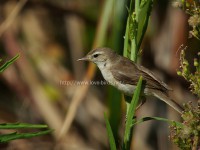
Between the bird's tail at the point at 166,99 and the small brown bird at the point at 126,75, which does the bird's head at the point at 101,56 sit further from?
the bird's tail at the point at 166,99

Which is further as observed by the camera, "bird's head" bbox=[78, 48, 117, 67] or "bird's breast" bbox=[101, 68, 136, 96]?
"bird's head" bbox=[78, 48, 117, 67]

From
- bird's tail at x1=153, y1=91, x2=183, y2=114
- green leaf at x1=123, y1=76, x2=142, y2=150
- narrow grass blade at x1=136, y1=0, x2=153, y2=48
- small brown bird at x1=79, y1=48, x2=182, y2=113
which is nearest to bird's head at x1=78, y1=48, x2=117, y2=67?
small brown bird at x1=79, y1=48, x2=182, y2=113

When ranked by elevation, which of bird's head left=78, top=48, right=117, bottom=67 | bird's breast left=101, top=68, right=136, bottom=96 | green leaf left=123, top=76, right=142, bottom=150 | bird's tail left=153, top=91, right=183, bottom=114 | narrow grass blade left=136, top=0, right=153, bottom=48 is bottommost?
bird's tail left=153, top=91, right=183, bottom=114

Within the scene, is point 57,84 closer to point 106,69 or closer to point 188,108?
point 106,69

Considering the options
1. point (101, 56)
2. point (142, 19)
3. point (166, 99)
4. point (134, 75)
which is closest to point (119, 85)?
point (134, 75)

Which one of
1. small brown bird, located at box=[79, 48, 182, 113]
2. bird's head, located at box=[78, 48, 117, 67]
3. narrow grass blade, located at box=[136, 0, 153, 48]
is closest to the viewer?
narrow grass blade, located at box=[136, 0, 153, 48]

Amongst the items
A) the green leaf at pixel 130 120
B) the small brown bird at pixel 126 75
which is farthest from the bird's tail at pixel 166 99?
the green leaf at pixel 130 120

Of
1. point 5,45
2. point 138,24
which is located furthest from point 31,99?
point 138,24

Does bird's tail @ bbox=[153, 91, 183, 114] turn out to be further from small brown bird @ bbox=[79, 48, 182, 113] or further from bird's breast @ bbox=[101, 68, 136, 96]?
bird's breast @ bbox=[101, 68, 136, 96]
